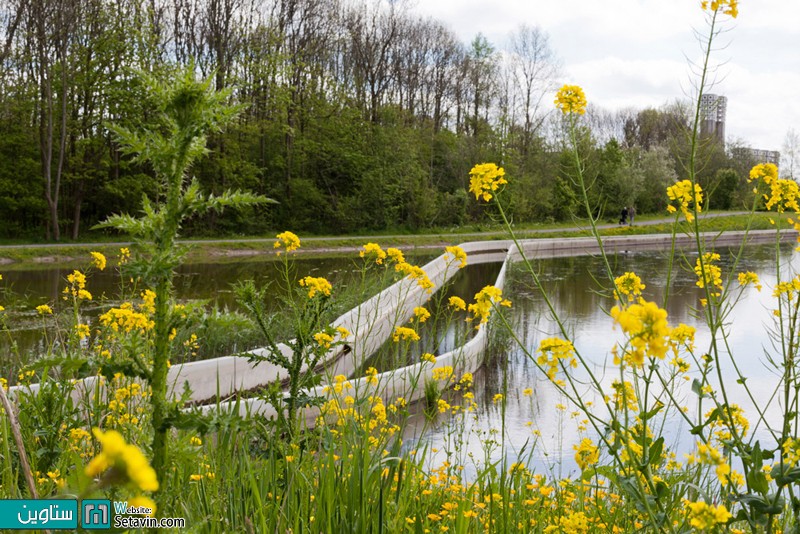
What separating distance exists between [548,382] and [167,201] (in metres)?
7.55

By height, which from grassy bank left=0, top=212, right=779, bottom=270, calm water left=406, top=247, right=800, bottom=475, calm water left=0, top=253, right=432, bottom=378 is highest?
grassy bank left=0, top=212, right=779, bottom=270

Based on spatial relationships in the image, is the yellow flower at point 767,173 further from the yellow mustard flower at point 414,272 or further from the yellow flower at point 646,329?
the yellow flower at point 646,329

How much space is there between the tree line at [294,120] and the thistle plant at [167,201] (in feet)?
53.1

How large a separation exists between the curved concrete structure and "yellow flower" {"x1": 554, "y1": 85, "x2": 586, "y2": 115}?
66cm

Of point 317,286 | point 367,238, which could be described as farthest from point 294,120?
point 317,286

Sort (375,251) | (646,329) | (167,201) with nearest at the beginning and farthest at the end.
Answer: (646,329)
(167,201)
(375,251)

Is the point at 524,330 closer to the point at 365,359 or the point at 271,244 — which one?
the point at 365,359

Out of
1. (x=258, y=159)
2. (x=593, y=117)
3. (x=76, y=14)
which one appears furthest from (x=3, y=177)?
(x=593, y=117)

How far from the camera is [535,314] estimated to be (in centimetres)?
1244

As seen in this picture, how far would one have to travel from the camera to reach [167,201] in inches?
52.5

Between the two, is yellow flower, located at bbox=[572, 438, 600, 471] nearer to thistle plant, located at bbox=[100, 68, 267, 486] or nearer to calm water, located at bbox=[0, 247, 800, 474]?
calm water, located at bbox=[0, 247, 800, 474]

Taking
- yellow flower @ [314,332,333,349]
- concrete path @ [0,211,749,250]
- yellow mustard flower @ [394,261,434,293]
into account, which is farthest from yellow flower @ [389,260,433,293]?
concrete path @ [0,211,749,250]

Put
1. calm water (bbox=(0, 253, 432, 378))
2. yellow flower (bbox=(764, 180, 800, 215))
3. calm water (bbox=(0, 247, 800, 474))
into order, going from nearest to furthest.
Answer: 1. yellow flower (bbox=(764, 180, 800, 215))
2. calm water (bbox=(0, 247, 800, 474))
3. calm water (bbox=(0, 253, 432, 378))

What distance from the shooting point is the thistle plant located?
4.21 ft
